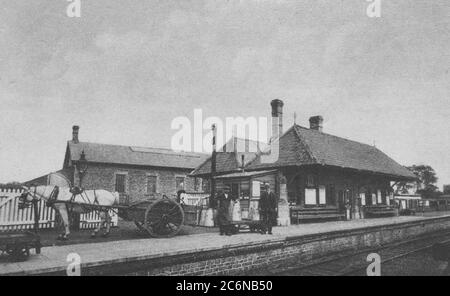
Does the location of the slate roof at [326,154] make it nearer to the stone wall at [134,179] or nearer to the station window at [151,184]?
the stone wall at [134,179]

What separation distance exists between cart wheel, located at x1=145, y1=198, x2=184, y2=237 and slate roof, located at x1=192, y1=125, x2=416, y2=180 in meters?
8.47

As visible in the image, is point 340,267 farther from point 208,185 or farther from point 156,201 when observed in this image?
point 208,185

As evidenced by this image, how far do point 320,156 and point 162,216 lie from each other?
1037 cm

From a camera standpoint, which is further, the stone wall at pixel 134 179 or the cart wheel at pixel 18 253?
the stone wall at pixel 134 179

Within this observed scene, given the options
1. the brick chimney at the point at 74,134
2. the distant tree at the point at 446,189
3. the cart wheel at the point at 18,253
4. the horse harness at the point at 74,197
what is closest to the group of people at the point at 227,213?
the horse harness at the point at 74,197

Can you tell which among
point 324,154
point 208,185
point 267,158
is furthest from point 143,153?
point 324,154

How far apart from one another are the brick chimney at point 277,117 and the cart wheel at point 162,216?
1314 centimetres

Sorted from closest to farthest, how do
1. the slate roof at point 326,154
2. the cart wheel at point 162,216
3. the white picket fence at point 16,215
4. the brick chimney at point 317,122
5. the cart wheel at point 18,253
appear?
the cart wheel at point 18,253
the cart wheel at point 162,216
the white picket fence at point 16,215
the slate roof at point 326,154
the brick chimney at point 317,122

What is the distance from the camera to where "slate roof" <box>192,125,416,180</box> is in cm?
1686

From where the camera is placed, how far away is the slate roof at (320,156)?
55.3ft

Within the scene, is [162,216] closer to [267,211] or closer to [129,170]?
[267,211]

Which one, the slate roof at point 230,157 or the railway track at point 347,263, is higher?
the slate roof at point 230,157

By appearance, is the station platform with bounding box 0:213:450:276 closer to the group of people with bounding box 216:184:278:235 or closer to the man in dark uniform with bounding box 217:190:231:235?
the group of people with bounding box 216:184:278:235

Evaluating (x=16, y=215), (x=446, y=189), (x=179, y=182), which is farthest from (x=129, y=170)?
(x=446, y=189)
